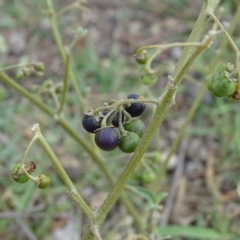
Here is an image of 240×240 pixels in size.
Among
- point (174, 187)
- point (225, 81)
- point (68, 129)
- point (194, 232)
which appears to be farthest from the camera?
point (174, 187)

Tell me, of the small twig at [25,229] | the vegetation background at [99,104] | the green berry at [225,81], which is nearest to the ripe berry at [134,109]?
the green berry at [225,81]

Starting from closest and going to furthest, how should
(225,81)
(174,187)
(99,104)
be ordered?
(225,81) < (174,187) < (99,104)

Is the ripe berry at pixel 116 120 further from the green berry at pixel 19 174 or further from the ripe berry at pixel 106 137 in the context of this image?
the green berry at pixel 19 174

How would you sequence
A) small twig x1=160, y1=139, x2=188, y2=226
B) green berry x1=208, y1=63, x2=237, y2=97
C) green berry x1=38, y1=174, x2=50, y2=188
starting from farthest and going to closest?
small twig x1=160, y1=139, x2=188, y2=226
green berry x1=38, y1=174, x2=50, y2=188
green berry x1=208, y1=63, x2=237, y2=97

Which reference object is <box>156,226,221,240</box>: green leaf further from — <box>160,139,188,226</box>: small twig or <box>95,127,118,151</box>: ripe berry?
<box>95,127,118,151</box>: ripe berry

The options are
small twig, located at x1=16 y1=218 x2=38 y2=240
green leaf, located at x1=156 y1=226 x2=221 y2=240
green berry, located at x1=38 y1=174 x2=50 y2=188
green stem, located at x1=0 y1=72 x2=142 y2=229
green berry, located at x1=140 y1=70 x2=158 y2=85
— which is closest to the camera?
green berry, located at x1=38 y1=174 x2=50 y2=188

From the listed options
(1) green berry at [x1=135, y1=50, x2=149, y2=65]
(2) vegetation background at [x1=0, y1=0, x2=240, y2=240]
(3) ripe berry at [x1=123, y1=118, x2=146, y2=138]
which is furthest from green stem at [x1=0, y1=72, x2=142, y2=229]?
(3) ripe berry at [x1=123, y1=118, x2=146, y2=138]

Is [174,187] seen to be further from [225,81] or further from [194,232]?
[225,81]

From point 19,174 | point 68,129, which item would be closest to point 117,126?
point 19,174
